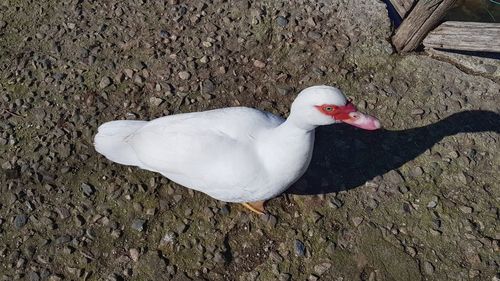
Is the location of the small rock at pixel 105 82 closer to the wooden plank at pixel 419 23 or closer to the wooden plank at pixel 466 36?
the wooden plank at pixel 419 23

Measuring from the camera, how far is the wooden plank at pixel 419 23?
4086mm

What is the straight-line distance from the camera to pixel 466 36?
4266 millimetres

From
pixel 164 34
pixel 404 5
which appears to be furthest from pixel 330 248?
pixel 164 34

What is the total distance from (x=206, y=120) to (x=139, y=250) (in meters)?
1.02

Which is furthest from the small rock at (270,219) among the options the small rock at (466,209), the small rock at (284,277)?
the small rock at (466,209)

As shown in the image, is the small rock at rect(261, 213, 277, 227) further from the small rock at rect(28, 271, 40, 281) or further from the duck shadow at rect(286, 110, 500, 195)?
the small rock at rect(28, 271, 40, 281)

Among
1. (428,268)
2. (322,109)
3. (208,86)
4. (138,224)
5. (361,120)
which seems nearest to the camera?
(322,109)

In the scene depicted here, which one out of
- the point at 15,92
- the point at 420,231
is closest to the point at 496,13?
the point at 420,231

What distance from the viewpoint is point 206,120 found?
3.22 m

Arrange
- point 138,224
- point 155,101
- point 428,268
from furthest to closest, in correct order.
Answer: point 155,101
point 138,224
point 428,268

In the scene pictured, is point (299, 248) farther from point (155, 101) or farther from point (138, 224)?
point (155, 101)

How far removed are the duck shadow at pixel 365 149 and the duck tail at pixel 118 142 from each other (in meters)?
1.18

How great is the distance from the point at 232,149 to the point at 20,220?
1631 millimetres

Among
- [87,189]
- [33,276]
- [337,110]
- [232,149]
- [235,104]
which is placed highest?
[337,110]
